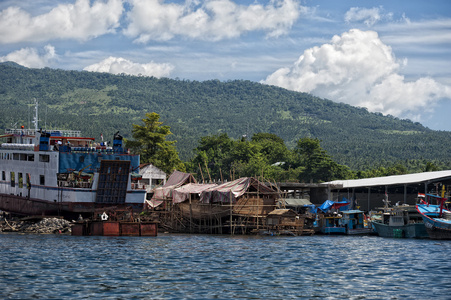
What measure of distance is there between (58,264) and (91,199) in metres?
23.7

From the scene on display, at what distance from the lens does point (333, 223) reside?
224ft

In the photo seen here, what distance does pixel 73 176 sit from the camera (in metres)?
63.1

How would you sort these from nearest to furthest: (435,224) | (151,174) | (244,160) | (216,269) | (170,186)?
(216,269)
(435,224)
(170,186)
(151,174)
(244,160)

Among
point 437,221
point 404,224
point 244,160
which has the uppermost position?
point 244,160

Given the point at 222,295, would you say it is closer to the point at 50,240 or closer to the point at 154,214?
the point at 50,240

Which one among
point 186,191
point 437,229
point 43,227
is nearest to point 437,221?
point 437,229

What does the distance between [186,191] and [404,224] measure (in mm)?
21700

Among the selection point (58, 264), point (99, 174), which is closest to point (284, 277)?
point (58, 264)

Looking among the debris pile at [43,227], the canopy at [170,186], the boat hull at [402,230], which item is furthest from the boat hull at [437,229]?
the debris pile at [43,227]

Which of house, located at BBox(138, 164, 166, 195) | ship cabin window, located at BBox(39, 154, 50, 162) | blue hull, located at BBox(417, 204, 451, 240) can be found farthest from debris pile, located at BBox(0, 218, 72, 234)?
blue hull, located at BBox(417, 204, 451, 240)

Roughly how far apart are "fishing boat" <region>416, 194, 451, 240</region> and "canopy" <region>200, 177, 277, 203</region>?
1392 cm

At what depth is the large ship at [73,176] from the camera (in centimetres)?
5991

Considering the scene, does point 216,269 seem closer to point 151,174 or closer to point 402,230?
point 402,230

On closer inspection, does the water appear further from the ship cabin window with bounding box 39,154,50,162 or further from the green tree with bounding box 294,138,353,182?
the green tree with bounding box 294,138,353,182
